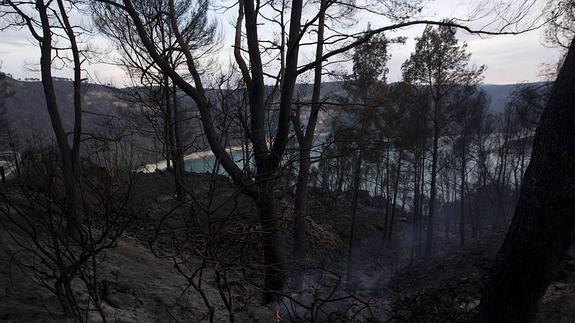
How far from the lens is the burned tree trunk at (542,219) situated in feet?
7.89

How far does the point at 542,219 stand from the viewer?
8.16 feet

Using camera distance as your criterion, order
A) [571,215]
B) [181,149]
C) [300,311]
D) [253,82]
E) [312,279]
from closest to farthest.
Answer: [571,215] < [181,149] < [253,82] < [300,311] < [312,279]

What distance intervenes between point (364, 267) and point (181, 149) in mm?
14327

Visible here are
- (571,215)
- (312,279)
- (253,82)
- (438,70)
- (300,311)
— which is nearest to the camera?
(571,215)

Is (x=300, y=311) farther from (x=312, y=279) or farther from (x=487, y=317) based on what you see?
(x=312, y=279)

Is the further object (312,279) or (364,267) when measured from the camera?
(364,267)

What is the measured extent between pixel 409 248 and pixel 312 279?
35.2 ft

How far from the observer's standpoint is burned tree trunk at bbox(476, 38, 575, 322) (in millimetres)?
2406

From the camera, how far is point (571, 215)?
2.42 meters

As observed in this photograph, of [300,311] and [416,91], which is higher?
[416,91]

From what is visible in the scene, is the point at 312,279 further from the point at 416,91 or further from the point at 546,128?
the point at 546,128

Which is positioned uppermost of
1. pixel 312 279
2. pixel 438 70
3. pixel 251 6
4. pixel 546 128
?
pixel 438 70

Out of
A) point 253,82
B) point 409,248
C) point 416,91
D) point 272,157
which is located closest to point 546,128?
point 272,157

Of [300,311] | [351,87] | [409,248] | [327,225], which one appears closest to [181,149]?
[300,311]
